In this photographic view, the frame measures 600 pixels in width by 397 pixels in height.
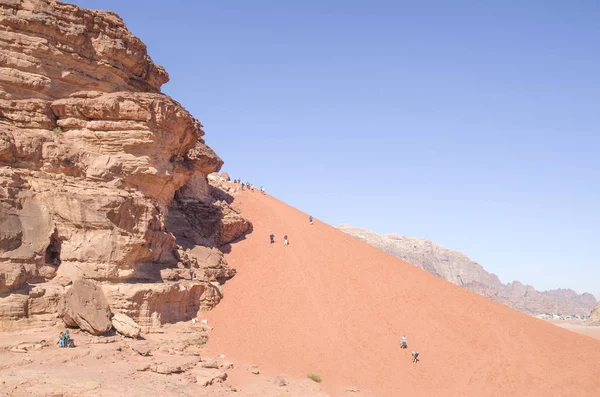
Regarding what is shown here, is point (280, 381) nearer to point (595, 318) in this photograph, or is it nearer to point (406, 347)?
point (406, 347)

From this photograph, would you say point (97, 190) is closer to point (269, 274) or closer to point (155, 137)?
point (155, 137)

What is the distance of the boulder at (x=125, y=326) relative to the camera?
686 inches

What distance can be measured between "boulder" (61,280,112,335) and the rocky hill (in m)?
86.6

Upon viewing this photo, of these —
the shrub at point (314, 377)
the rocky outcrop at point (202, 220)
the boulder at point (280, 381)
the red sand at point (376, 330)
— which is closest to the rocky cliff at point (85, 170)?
the rocky outcrop at point (202, 220)

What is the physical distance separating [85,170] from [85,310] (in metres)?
5.86

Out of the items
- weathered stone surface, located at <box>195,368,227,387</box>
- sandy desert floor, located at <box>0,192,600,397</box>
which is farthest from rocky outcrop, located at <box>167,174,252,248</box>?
weathered stone surface, located at <box>195,368,227,387</box>

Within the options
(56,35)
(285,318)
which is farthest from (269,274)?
(56,35)

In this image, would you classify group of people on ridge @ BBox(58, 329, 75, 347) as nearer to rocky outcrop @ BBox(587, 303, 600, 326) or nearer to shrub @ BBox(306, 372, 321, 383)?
shrub @ BBox(306, 372, 321, 383)

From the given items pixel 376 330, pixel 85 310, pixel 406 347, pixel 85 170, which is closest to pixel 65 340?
pixel 85 310

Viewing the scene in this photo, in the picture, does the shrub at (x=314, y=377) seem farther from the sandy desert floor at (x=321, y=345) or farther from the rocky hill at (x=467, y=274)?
the rocky hill at (x=467, y=274)

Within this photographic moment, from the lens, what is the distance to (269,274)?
2670 centimetres

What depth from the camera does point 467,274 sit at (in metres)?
126

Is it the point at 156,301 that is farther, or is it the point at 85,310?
the point at 156,301

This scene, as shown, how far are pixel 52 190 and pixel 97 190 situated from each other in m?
1.55
